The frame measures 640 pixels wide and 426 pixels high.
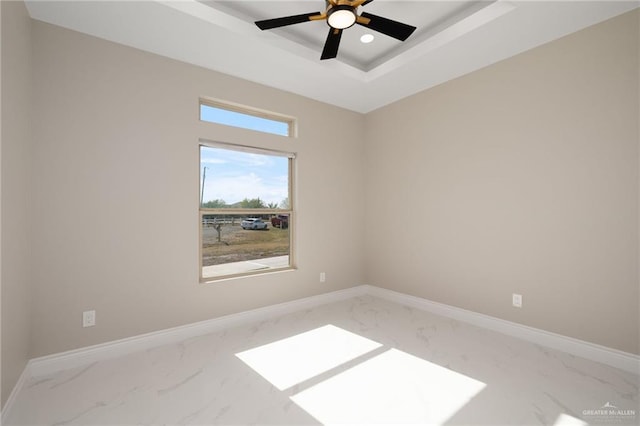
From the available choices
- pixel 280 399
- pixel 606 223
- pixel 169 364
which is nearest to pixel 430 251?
pixel 606 223

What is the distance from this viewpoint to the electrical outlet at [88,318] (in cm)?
243

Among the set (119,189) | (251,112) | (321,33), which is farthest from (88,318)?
(321,33)

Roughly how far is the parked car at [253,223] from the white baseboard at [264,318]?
0.96 m

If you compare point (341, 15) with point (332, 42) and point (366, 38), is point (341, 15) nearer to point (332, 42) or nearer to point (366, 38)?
point (332, 42)

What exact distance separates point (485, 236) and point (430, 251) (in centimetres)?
68

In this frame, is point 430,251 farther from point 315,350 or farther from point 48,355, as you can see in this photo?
point 48,355

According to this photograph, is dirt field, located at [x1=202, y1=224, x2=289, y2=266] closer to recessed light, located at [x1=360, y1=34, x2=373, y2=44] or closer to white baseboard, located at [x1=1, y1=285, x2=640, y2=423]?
white baseboard, located at [x1=1, y1=285, x2=640, y2=423]

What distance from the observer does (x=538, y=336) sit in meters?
2.71

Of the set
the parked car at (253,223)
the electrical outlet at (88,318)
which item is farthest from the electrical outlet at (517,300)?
the electrical outlet at (88,318)

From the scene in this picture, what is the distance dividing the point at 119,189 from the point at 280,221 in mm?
1745

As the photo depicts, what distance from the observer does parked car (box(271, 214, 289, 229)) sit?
3703 mm

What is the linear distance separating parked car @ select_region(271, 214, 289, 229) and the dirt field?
2.0 inches

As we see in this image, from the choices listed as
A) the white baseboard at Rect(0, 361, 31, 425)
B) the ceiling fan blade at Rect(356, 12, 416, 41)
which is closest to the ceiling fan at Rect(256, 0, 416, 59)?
the ceiling fan blade at Rect(356, 12, 416, 41)

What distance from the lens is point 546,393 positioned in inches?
77.7
